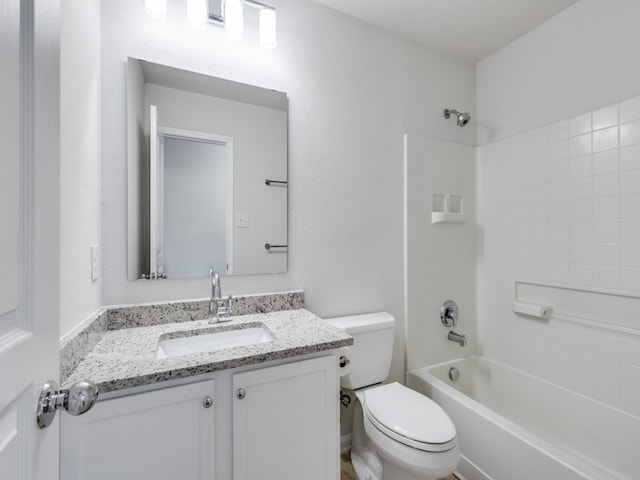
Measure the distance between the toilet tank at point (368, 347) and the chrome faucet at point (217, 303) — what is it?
0.54 metres

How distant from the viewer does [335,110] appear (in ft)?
5.49

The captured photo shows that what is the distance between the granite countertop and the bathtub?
90cm

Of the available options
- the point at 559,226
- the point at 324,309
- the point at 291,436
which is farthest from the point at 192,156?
the point at 559,226

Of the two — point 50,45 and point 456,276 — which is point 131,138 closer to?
point 50,45

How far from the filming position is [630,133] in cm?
144

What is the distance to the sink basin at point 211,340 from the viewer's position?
1.15 metres

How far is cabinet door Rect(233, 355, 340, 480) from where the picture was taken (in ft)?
3.13

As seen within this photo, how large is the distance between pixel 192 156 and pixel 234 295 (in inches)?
26.4

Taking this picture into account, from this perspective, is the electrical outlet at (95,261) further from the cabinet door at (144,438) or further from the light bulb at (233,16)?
the light bulb at (233,16)

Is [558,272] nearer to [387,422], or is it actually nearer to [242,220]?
[387,422]

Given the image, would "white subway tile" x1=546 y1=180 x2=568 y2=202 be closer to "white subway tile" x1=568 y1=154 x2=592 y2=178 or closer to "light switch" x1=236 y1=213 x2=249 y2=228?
"white subway tile" x1=568 y1=154 x2=592 y2=178

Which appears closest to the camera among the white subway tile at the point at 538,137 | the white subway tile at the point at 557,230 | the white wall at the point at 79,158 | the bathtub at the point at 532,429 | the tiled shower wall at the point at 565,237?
the white wall at the point at 79,158

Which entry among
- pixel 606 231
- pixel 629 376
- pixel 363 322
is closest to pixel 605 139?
pixel 606 231

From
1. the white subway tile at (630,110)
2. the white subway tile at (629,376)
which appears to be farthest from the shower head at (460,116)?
the white subway tile at (629,376)
